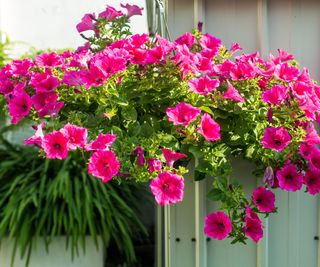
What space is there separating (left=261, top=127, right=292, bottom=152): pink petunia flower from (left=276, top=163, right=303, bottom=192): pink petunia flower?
77mm

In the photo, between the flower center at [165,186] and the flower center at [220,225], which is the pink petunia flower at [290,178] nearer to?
the flower center at [220,225]

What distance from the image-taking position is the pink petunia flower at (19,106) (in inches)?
61.2

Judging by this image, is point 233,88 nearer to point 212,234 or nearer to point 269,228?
point 212,234

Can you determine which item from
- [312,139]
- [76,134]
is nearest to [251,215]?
[312,139]

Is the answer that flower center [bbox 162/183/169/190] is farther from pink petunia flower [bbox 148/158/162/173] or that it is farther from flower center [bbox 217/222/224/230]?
flower center [bbox 217/222/224/230]

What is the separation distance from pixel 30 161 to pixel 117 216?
2.24 feet

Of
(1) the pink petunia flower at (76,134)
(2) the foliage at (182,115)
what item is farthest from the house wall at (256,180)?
(1) the pink petunia flower at (76,134)

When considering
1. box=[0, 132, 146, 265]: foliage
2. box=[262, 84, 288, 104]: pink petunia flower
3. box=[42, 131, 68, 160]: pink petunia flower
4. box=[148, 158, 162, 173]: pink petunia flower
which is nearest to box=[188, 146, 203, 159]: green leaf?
box=[148, 158, 162, 173]: pink petunia flower

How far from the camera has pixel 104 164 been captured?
138 centimetres

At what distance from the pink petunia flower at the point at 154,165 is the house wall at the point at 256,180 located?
0.45 metres

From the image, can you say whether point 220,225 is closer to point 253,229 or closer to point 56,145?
point 253,229

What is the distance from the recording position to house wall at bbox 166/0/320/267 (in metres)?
1.82

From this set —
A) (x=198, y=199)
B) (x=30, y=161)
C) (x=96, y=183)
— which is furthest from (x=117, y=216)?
(x=198, y=199)

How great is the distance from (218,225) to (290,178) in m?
0.23
